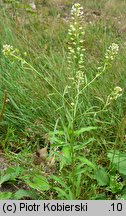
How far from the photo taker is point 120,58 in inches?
134

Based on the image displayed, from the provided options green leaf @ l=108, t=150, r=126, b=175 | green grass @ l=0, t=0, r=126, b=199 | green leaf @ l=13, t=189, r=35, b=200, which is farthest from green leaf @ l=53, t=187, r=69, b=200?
green leaf @ l=108, t=150, r=126, b=175

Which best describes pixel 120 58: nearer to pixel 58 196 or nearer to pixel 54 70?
pixel 54 70

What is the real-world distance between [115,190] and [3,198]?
2.19ft

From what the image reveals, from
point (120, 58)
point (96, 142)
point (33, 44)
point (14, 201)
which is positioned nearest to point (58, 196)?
point (14, 201)

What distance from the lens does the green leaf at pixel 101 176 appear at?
2.10m

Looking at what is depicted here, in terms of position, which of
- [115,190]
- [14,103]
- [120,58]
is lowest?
[115,190]

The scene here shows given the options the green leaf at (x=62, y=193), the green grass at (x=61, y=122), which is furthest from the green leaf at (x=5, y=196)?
the green leaf at (x=62, y=193)

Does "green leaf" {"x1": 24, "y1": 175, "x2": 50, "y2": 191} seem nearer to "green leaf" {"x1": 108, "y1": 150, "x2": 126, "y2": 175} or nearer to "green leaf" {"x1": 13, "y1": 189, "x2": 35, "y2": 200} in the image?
"green leaf" {"x1": 13, "y1": 189, "x2": 35, "y2": 200}

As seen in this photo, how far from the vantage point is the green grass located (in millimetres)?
1922

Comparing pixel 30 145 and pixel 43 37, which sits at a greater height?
pixel 43 37

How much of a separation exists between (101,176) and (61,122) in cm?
59

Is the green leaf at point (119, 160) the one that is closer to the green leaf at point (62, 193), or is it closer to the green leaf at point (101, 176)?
the green leaf at point (101, 176)

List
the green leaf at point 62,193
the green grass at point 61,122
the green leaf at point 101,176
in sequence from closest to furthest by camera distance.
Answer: the green leaf at point 62,193, the green grass at point 61,122, the green leaf at point 101,176

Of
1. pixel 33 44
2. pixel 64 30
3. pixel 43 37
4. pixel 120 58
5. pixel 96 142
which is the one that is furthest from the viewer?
pixel 64 30
